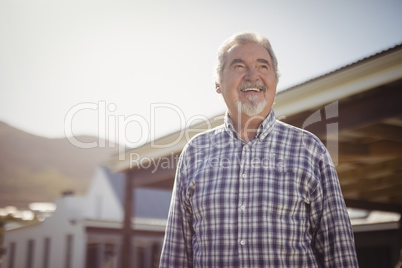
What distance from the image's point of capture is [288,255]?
69.2 inches

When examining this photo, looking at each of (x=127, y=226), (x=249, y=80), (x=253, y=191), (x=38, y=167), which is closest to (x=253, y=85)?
(x=249, y=80)

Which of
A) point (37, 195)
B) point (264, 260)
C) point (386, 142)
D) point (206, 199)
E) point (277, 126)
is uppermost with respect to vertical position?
point (37, 195)

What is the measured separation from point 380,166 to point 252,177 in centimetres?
579

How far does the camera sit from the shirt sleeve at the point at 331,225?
1.76 m

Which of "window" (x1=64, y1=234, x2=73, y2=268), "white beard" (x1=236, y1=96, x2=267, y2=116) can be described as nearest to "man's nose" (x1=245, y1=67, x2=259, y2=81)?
"white beard" (x1=236, y1=96, x2=267, y2=116)

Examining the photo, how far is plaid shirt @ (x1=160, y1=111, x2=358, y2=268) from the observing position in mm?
1783

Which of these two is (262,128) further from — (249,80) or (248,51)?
(248,51)

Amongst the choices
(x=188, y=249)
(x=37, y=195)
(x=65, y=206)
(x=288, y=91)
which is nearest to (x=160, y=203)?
(x=65, y=206)

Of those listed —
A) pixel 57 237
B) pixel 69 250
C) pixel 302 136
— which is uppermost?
pixel 302 136

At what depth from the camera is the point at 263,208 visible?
6.05 ft

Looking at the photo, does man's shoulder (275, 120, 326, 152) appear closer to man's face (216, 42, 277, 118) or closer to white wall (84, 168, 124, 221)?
man's face (216, 42, 277, 118)

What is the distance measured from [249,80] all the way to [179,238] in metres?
0.95

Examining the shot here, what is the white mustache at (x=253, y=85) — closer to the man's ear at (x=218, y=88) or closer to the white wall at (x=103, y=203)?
the man's ear at (x=218, y=88)

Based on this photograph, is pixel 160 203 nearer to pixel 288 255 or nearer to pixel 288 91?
pixel 288 91
